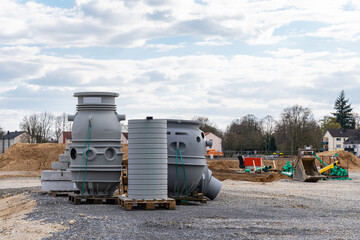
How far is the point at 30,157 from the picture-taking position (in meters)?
45.5

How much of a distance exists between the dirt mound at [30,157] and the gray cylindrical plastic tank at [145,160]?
3168 centimetres

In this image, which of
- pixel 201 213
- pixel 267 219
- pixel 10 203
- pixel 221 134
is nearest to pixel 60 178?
pixel 10 203

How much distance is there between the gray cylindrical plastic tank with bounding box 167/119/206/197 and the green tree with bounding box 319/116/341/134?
111427 millimetres

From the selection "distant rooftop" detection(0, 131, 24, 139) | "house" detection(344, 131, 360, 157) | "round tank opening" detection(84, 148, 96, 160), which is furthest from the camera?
"distant rooftop" detection(0, 131, 24, 139)

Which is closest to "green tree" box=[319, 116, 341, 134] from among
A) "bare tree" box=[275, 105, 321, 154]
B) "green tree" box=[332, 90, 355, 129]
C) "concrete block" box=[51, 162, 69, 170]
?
"green tree" box=[332, 90, 355, 129]

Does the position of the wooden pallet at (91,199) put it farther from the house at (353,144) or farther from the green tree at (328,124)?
the green tree at (328,124)

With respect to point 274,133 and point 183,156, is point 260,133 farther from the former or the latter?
point 183,156

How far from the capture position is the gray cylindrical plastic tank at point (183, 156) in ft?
43.0

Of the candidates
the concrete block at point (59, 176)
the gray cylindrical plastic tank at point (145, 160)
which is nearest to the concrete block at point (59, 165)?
the concrete block at point (59, 176)

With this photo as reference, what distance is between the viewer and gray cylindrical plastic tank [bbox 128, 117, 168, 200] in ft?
38.5

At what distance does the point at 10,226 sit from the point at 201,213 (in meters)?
3.83

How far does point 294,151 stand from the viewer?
8319cm

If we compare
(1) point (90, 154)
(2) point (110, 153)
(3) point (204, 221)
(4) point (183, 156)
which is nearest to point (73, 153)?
(1) point (90, 154)

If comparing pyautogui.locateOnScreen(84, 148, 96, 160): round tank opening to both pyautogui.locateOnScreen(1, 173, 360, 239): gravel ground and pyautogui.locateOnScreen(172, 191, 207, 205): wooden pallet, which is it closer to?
pyautogui.locateOnScreen(1, 173, 360, 239): gravel ground
